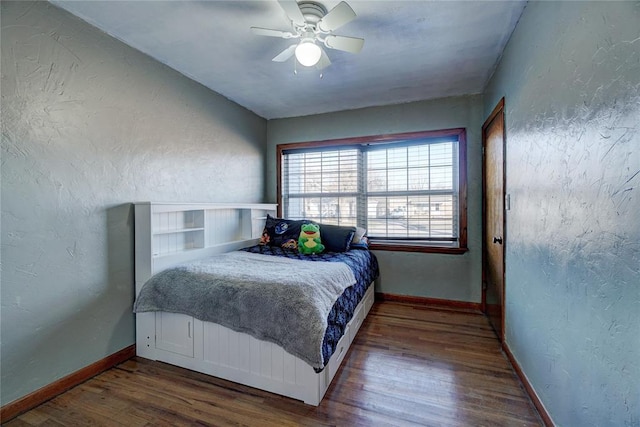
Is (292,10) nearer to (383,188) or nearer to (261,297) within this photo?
(261,297)

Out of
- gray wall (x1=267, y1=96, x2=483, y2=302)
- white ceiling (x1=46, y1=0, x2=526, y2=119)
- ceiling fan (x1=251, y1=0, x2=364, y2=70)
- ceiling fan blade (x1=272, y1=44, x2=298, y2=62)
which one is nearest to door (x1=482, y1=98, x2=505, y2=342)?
gray wall (x1=267, y1=96, x2=483, y2=302)

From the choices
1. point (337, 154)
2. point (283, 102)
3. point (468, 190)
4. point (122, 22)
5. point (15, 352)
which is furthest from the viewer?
point (337, 154)

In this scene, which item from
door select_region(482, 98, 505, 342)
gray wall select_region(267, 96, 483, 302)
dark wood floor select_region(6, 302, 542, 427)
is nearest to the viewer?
dark wood floor select_region(6, 302, 542, 427)

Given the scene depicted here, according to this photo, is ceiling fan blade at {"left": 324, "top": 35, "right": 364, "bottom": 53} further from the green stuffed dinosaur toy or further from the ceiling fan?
the green stuffed dinosaur toy

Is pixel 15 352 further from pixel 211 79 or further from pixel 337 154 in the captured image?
pixel 337 154

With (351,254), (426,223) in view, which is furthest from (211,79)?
(426,223)

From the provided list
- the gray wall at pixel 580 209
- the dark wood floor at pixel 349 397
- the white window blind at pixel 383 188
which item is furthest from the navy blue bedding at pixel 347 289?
the gray wall at pixel 580 209

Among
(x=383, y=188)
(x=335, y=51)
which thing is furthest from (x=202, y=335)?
(x=383, y=188)

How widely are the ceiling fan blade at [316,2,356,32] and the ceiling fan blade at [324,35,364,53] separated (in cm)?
8

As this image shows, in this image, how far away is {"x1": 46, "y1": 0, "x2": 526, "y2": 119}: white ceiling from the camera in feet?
6.01

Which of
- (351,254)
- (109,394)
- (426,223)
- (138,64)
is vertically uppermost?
(138,64)

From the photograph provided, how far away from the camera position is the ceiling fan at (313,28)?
1.66 meters

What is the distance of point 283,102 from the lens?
136 inches

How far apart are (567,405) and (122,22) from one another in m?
3.46
